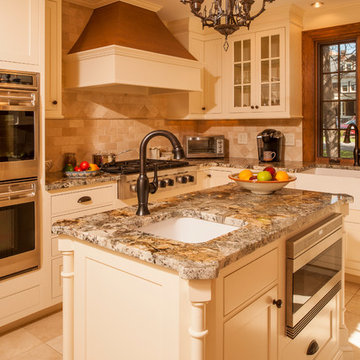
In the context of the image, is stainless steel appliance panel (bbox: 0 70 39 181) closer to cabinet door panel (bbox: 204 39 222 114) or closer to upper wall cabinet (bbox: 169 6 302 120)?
upper wall cabinet (bbox: 169 6 302 120)

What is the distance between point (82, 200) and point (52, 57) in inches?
45.4

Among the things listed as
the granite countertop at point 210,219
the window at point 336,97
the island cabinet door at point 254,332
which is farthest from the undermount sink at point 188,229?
the window at point 336,97

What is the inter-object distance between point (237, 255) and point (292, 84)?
10.4 ft

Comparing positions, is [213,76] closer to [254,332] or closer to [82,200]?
[82,200]

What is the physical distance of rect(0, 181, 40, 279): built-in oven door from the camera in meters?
2.54

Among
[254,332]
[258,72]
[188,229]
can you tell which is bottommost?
[254,332]

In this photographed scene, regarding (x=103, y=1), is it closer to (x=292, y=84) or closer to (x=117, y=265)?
(x=292, y=84)

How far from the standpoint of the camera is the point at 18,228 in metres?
2.62

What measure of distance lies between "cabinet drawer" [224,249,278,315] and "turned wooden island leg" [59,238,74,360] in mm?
661

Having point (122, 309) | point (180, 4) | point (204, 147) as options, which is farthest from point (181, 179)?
point (122, 309)

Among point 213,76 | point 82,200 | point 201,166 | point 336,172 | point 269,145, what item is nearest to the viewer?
point 82,200

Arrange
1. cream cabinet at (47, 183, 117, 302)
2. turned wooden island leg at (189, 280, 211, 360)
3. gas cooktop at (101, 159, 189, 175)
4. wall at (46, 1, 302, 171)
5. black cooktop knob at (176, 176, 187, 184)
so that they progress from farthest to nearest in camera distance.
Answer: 1. black cooktop knob at (176, 176, 187, 184)
2. wall at (46, 1, 302, 171)
3. gas cooktop at (101, 159, 189, 175)
4. cream cabinet at (47, 183, 117, 302)
5. turned wooden island leg at (189, 280, 211, 360)

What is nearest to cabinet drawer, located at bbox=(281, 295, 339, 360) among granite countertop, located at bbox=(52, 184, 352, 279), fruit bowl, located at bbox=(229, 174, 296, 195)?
granite countertop, located at bbox=(52, 184, 352, 279)

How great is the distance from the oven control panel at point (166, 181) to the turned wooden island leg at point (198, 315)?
221cm
